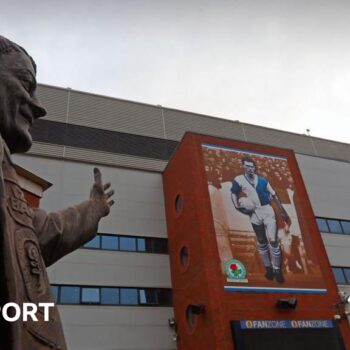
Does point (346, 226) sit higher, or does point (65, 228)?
point (346, 226)

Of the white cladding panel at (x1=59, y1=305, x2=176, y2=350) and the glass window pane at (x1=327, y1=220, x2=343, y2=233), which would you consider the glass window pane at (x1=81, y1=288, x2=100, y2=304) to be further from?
the glass window pane at (x1=327, y1=220, x2=343, y2=233)

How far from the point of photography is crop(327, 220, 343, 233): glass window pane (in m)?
Answer: 22.1

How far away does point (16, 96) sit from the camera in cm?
295

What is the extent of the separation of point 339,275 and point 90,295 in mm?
12042

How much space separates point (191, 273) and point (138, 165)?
24.9ft

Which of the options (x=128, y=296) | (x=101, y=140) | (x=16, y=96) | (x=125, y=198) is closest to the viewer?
(x=16, y=96)

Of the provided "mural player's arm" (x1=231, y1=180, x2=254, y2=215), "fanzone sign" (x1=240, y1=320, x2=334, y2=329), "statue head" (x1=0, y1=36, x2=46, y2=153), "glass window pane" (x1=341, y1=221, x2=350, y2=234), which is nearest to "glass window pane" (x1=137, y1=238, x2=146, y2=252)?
"mural player's arm" (x1=231, y1=180, x2=254, y2=215)

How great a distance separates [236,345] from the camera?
1375 cm

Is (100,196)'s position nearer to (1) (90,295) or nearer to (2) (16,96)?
(2) (16,96)

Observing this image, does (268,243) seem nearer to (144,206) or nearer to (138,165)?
(144,206)

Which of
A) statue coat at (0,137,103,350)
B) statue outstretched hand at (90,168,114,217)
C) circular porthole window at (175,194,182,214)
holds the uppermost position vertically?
circular porthole window at (175,194,182,214)

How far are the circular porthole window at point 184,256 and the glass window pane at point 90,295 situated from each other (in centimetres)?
378

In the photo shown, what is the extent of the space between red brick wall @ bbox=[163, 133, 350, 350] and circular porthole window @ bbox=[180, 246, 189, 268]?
0.18 metres

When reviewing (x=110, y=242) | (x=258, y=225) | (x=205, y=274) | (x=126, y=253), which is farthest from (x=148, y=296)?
(x=258, y=225)
